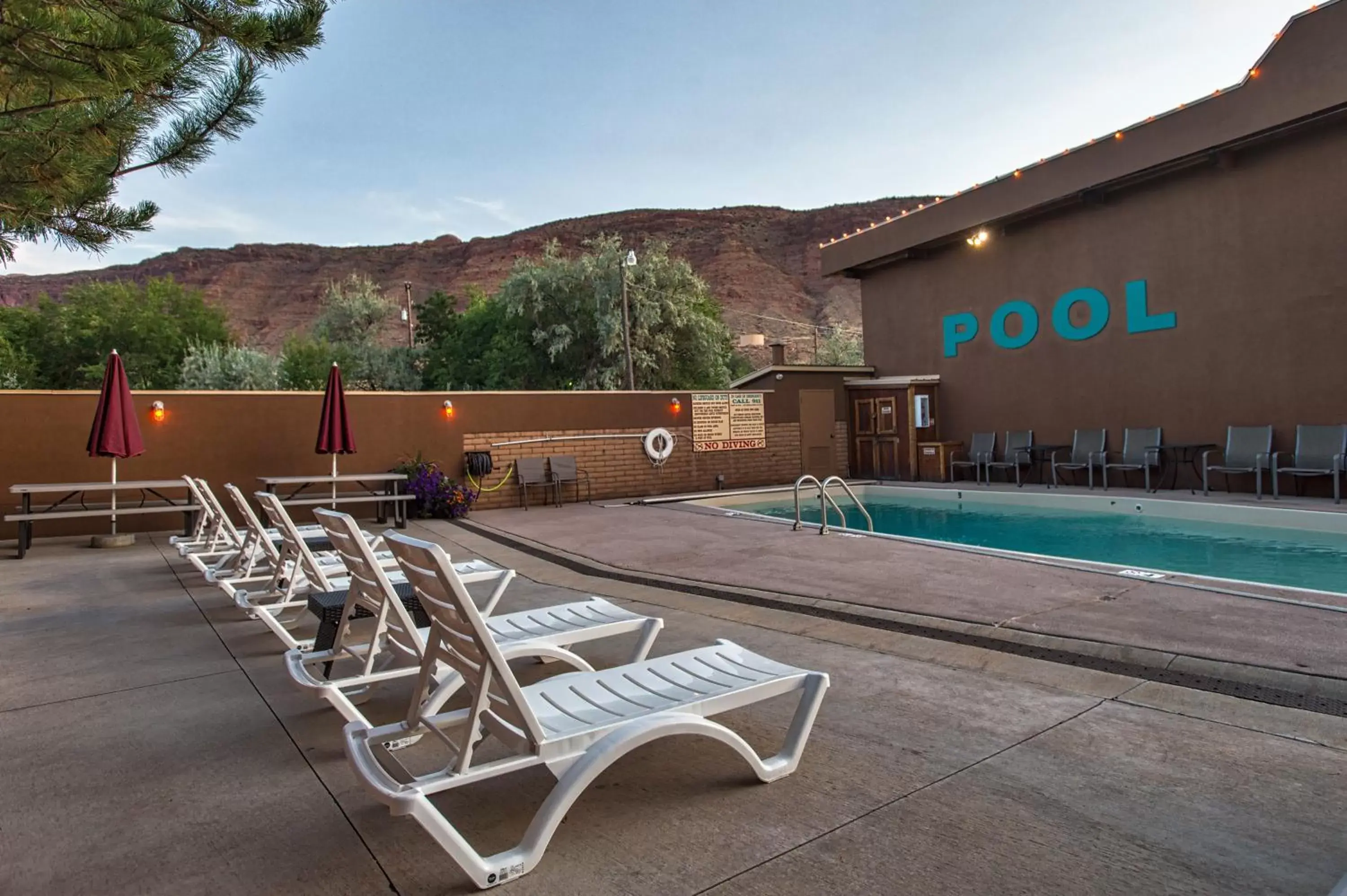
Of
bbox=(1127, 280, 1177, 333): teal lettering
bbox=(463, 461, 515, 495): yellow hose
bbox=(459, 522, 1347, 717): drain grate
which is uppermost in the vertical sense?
bbox=(1127, 280, 1177, 333): teal lettering

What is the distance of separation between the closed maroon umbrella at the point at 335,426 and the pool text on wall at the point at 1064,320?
11.0 meters

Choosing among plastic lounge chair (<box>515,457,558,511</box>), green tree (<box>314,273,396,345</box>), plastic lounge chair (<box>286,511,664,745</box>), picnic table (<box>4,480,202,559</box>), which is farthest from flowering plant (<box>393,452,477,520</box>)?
green tree (<box>314,273,396,345</box>)

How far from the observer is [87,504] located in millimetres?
9367

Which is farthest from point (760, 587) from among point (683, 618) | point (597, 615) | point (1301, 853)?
point (1301, 853)

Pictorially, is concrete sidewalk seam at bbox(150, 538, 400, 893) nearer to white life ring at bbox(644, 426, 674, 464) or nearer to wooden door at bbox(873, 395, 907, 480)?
white life ring at bbox(644, 426, 674, 464)

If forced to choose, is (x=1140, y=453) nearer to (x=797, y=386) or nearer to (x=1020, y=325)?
(x=1020, y=325)

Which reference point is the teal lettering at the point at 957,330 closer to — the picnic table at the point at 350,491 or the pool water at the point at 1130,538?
the pool water at the point at 1130,538

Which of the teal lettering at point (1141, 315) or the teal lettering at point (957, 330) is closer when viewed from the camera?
the teal lettering at point (1141, 315)

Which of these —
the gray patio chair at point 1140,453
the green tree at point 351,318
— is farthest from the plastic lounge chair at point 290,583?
the green tree at point 351,318

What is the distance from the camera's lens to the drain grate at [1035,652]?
114 inches

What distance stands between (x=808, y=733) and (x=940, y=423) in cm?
1385

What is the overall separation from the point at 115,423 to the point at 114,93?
5641mm

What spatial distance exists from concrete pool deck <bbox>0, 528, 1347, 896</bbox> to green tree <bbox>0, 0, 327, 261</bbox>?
255 cm

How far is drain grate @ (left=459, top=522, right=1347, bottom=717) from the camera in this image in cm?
291
